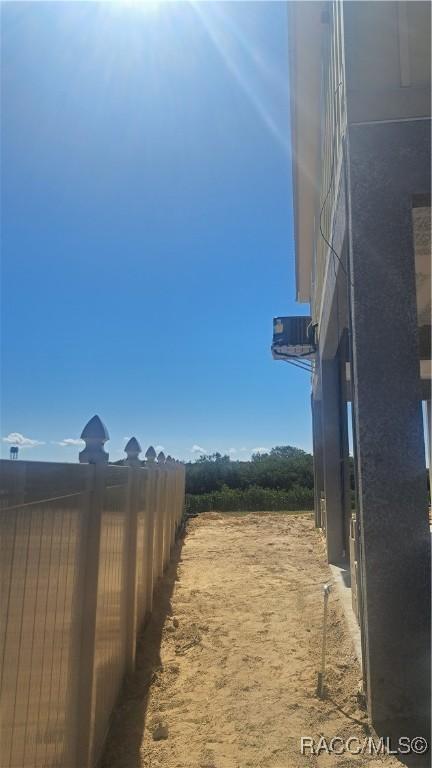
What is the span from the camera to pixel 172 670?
4.50m

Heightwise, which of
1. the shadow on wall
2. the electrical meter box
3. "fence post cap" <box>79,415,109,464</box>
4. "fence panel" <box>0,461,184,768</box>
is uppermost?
the electrical meter box

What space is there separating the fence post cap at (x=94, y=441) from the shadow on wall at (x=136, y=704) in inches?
71.2

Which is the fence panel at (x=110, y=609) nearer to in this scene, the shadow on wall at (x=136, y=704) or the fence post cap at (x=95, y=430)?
the shadow on wall at (x=136, y=704)

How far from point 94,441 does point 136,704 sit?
7.07 feet

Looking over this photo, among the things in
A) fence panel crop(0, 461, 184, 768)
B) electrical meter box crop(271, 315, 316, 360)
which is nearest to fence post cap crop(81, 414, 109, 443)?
fence panel crop(0, 461, 184, 768)

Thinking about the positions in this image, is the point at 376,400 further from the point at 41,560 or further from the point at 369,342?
the point at 41,560

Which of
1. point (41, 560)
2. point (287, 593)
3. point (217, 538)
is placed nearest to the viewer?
point (41, 560)

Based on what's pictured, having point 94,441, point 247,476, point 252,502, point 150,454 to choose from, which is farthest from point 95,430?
point 247,476

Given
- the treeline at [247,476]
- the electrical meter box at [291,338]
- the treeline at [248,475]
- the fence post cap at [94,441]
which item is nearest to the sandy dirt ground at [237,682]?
the fence post cap at [94,441]

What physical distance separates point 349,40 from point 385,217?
1.42m

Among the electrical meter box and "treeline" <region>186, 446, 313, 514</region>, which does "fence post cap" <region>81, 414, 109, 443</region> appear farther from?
"treeline" <region>186, 446, 313, 514</region>

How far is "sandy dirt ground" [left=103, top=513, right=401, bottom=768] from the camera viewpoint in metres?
3.18

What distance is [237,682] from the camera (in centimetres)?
415

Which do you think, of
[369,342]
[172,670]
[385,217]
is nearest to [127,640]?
[172,670]
